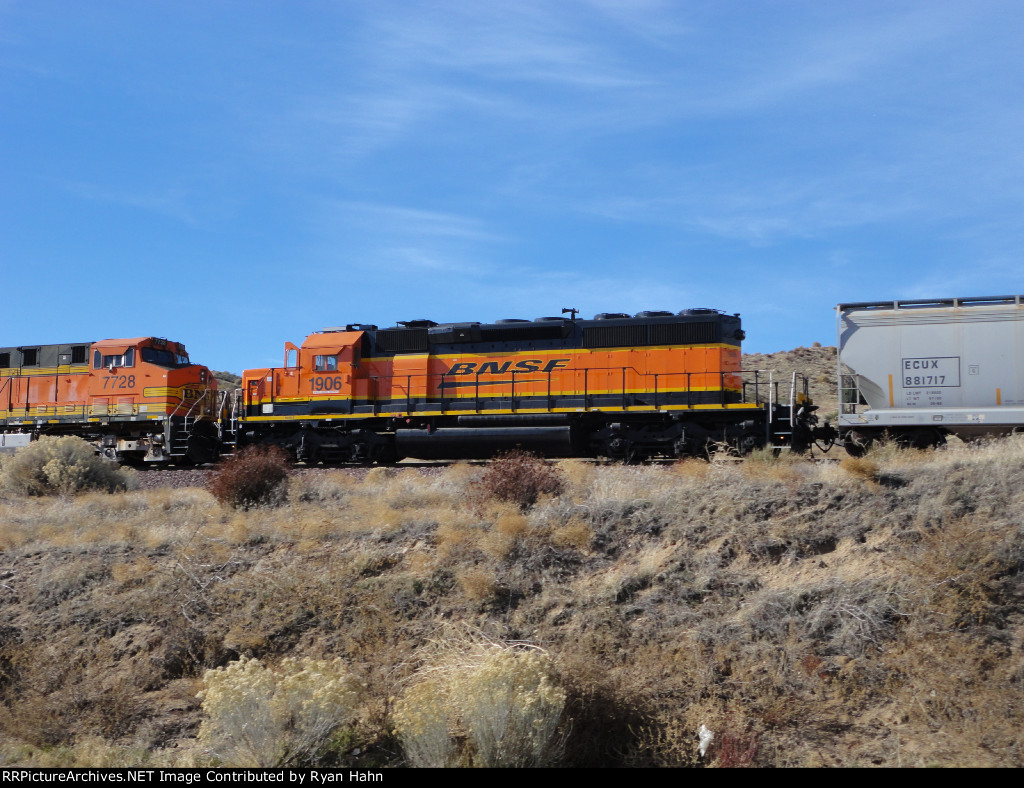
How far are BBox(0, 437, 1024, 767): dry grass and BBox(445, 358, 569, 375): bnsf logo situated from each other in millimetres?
7395

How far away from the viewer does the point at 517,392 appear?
2022cm

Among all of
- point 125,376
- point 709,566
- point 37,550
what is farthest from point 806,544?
point 125,376

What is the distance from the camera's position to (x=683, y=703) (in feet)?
26.6

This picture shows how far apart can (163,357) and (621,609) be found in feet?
67.1

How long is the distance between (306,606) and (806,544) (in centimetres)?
652

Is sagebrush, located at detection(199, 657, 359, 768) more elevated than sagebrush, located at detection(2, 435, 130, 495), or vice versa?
sagebrush, located at detection(2, 435, 130, 495)

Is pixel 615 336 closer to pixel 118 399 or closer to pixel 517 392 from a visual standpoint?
pixel 517 392

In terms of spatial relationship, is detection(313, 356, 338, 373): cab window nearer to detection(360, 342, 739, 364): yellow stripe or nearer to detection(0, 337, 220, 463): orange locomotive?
detection(360, 342, 739, 364): yellow stripe

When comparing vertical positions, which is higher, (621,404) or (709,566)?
(621,404)

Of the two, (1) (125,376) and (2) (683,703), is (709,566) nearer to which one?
(2) (683,703)

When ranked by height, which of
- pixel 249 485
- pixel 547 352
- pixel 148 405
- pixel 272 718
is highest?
pixel 547 352

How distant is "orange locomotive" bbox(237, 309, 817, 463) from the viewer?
18795 mm

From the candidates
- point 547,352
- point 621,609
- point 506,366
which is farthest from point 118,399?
point 621,609

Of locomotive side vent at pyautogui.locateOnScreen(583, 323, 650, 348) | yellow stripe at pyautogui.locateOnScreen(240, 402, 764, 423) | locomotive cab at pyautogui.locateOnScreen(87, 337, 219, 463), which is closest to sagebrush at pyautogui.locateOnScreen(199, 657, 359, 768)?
yellow stripe at pyautogui.locateOnScreen(240, 402, 764, 423)
